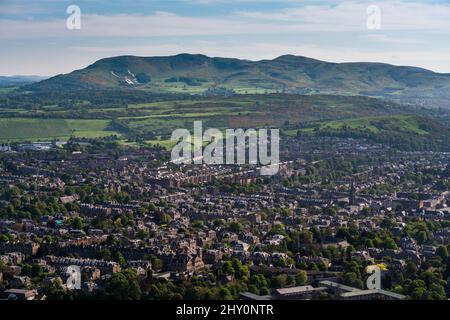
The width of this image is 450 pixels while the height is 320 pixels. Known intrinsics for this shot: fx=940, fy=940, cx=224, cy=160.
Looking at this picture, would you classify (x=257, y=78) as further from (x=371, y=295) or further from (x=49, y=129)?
(x=371, y=295)

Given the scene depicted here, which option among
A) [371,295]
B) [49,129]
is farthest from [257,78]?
[371,295]

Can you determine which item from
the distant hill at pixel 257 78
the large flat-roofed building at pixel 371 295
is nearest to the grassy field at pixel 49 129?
the distant hill at pixel 257 78

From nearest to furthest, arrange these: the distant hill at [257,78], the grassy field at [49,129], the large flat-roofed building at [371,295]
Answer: the large flat-roofed building at [371,295]
the grassy field at [49,129]
the distant hill at [257,78]

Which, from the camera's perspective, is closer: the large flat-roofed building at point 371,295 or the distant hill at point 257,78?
the large flat-roofed building at point 371,295

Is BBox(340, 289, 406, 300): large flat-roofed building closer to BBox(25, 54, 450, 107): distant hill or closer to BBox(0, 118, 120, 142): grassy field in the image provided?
BBox(0, 118, 120, 142): grassy field

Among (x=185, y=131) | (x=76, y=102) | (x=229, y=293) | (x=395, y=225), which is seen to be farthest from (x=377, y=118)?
(x=229, y=293)

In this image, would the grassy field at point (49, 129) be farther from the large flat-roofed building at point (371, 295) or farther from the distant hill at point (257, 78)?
the large flat-roofed building at point (371, 295)

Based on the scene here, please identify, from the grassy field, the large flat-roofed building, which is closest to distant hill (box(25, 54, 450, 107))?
the grassy field
